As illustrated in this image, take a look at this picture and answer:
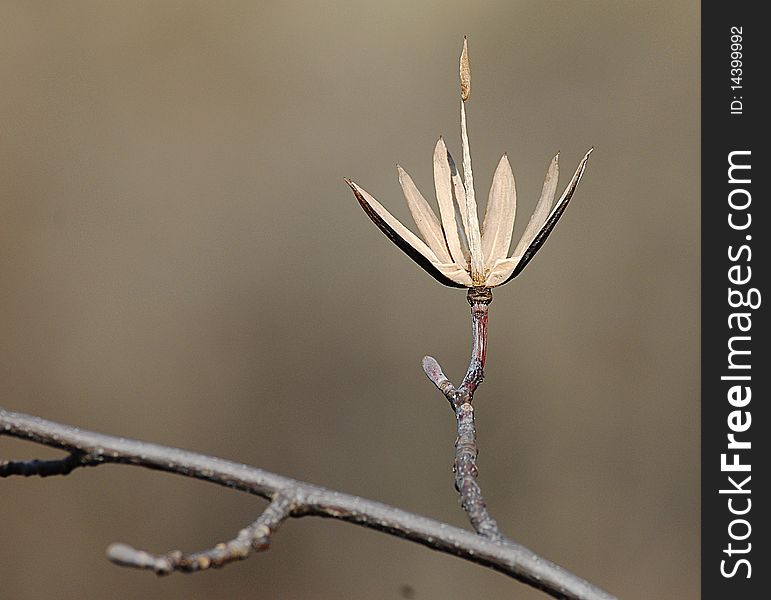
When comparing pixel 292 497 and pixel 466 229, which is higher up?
pixel 466 229

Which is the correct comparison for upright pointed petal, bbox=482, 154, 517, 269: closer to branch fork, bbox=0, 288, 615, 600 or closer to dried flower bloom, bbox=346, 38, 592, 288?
dried flower bloom, bbox=346, 38, 592, 288

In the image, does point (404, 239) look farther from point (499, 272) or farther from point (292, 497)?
point (292, 497)

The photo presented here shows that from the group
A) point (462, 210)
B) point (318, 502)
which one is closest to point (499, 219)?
point (462, 210)

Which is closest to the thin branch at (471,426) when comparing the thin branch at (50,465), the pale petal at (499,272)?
the pale petal at (499,272)

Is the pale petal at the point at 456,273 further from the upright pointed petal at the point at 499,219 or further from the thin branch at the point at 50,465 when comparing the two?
the thin branch at the point at 50,465
